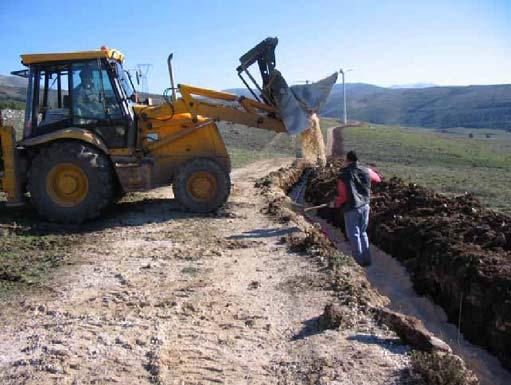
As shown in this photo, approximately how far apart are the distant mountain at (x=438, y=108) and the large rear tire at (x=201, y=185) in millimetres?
95075

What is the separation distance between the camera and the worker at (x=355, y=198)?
346 inches

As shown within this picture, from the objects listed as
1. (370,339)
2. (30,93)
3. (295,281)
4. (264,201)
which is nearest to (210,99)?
(264,201)

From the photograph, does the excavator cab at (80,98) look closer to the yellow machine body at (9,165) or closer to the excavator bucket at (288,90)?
the yellow machine body at (9,165)

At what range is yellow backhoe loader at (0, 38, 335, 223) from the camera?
9.88 meters

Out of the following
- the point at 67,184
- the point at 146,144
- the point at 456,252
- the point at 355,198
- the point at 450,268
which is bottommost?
the point at 450,268

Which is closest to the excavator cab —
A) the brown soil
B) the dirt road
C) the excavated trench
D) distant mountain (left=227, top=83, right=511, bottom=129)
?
the dirt road

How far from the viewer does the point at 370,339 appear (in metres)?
5.16

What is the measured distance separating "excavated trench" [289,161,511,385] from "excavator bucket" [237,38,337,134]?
8.16ft

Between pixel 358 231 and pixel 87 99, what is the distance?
5476 millimetres

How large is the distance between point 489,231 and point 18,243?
735 cm

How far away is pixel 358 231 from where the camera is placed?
9.05 m

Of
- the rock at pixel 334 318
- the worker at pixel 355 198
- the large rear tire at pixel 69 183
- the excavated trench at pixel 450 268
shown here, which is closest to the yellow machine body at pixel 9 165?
the large rear tire at pixel 69 183

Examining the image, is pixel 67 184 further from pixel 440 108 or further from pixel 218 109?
pixel 440 108

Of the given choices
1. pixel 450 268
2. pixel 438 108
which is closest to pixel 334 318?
pixel 450 268
